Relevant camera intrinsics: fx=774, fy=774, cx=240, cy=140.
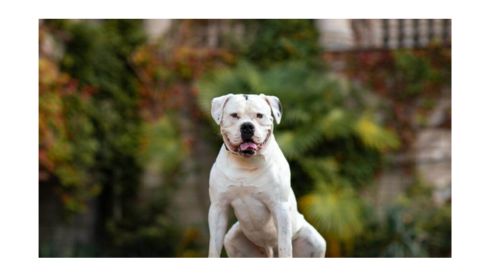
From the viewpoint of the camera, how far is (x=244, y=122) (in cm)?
372

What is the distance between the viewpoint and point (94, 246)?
1106cm

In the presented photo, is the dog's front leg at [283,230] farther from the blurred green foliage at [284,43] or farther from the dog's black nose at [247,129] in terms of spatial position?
the blurred green foliage at [284,43]

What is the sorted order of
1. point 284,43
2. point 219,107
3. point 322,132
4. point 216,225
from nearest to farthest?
point 219,107 < point 216,225 < point 322,132 < point 284,43

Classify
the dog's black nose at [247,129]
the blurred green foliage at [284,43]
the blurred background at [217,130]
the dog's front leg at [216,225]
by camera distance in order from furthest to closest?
the blurred green foliage at [284,43], the blurred background at [217,130], the dog's front leg at [216,225], the dog's black nose at [247,129]

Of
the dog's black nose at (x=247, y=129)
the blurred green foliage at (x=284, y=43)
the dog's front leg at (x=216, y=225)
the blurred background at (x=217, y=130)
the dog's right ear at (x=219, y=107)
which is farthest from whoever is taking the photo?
the blurred green foliage at (x=284, y=43)

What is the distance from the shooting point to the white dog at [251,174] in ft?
12.3

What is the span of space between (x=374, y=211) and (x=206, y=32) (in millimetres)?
3829

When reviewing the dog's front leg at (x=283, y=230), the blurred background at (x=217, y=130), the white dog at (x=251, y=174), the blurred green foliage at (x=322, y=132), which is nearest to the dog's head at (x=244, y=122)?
the white dog at (x=251, y=174)

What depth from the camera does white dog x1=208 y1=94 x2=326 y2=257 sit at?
3760 mm

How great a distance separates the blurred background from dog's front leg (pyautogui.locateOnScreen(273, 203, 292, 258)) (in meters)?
6.22

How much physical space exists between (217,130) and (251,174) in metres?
7.31

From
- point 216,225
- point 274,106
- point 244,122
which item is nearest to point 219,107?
point 244,122

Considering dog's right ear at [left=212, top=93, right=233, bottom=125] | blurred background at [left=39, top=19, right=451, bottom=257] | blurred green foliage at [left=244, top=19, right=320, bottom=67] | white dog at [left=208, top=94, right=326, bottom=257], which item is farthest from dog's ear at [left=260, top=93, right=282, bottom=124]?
blurred green foliage at [left=244, top=19, right=320, bottom=67]

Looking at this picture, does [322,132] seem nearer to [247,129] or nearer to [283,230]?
[283,230]
